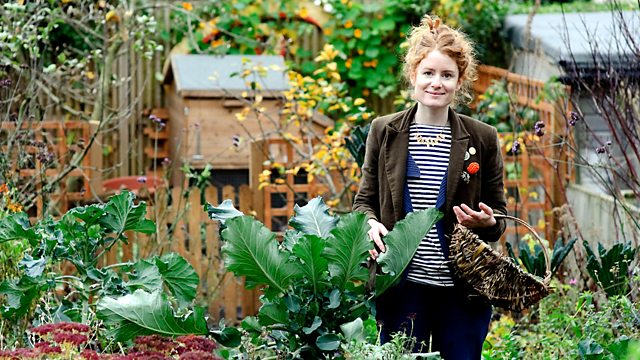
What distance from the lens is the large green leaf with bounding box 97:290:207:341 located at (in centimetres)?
328

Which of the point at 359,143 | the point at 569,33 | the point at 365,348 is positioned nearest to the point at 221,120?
the point at 569,33

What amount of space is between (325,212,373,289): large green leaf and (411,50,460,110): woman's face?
0.49 metres

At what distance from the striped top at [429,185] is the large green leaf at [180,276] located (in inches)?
27.7

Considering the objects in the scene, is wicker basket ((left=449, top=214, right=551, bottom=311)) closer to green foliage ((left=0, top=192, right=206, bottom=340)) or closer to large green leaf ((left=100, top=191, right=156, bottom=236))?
green foliage ((left=0, top=192, right=206, bottom=340))

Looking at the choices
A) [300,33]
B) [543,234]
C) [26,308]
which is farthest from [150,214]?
[300,33]

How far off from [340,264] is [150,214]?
3.46 metres

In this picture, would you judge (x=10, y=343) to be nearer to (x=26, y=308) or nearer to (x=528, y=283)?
(x=26, y=308)

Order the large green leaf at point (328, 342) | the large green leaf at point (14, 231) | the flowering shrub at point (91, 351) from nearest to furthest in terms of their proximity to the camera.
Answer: the flowering shrub at point (91, 351)
the large green leaf at point (328, 342)
the large green leaf at point (14, 231)

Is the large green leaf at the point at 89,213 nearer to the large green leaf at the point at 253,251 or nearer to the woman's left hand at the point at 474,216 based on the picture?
the large green leaf at the point at 253,251

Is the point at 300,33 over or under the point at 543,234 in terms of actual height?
over

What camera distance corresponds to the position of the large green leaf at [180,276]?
3.68 metres

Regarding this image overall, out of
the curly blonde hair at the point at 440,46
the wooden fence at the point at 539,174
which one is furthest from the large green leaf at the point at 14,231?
the wooden fence at the point at 539,174

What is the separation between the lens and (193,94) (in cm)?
829

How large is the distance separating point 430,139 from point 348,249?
51cm
